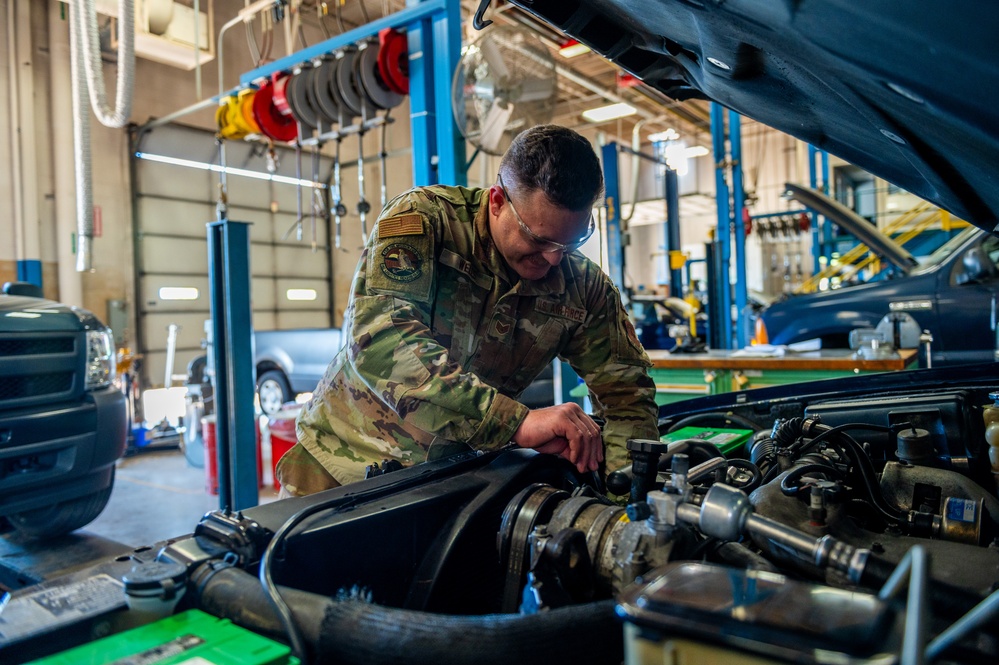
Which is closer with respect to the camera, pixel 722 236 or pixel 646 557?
pixel 646 557

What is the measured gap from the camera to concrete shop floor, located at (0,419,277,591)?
2.46 metres

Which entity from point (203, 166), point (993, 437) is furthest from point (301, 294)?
point (993, 437)

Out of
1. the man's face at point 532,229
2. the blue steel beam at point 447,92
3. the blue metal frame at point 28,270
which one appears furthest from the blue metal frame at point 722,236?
the blue metal frame at point 28,270

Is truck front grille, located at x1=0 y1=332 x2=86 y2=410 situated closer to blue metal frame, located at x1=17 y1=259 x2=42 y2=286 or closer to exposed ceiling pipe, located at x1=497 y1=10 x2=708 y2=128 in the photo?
blue metal frame, located at x1=17 y1=259 x2=42 y2=286

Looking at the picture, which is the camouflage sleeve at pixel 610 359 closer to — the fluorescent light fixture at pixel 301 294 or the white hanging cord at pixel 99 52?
the white hanging cord at pixel 99 52

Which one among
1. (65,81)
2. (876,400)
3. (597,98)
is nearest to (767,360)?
(876,400)

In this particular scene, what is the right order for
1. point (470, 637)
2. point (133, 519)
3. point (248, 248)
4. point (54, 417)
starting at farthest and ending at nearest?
point (133, 519), point (248, 248), point (54, 417), point (470, 637)

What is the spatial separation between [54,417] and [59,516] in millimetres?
432

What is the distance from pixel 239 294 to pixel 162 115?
6485 mm

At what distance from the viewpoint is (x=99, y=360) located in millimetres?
2684

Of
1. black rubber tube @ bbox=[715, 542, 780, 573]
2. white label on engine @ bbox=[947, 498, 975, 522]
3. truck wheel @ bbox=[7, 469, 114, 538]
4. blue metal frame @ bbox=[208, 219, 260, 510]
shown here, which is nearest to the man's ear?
black rubber tube @ bbox=[715, 542, 780, 573]

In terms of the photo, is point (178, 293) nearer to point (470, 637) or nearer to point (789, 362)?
point (789, 362)

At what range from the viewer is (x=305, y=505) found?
99 centimetres

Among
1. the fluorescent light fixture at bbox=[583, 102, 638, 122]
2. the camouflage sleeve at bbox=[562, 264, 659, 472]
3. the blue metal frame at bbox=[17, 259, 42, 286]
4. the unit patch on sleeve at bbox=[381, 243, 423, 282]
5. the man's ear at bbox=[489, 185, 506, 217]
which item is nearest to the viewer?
the unit patch on sleeve at bbox=[381, 243, 423, 282]
